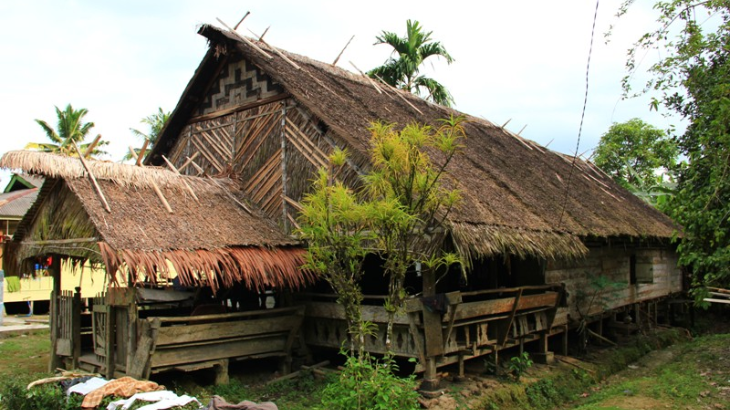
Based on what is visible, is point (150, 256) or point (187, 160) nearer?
point (150, 256)

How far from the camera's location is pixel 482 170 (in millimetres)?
10758

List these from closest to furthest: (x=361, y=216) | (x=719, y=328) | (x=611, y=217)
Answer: (x=361, y=216) < (x=611, y=217) < (x=719, y=328)

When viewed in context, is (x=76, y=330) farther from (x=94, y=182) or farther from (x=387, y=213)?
(x=387, y=213)

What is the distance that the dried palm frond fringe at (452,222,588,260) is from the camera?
741cm

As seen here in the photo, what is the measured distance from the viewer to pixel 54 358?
9.84 m

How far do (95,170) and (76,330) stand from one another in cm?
281

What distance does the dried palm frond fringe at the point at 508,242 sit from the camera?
292 inches

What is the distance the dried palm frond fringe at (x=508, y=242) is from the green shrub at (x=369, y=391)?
1.98m

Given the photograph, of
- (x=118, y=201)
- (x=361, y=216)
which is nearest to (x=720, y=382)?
(x=361, y=216)

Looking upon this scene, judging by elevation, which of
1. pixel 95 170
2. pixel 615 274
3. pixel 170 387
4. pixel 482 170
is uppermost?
pixel 482 170

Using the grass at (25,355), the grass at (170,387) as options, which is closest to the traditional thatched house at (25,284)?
the grass at (25,355)

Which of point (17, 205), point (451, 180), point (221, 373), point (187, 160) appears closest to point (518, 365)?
point (451, 180)

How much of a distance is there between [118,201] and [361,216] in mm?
4141

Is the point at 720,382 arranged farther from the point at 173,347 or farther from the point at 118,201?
the point at 118,201
